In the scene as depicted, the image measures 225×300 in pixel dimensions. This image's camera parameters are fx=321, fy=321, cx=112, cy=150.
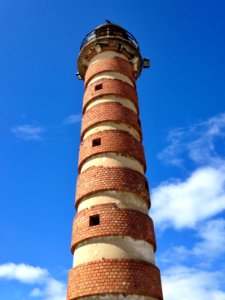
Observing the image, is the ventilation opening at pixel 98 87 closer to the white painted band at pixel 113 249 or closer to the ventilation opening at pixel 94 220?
the ventilation opening at pixel 94 220

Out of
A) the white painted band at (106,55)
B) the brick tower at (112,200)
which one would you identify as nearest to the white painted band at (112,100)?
the brick tower at (112,200)

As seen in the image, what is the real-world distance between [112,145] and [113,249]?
3.76 m

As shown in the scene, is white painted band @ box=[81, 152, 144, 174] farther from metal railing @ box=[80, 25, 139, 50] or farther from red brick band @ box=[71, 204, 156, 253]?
metal railing @ box=[80, 25, 139, 50]

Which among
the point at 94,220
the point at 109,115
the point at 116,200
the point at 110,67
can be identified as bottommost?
the point at 94,220

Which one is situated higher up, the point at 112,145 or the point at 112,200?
the point at 112,145

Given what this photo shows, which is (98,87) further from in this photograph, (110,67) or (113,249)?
(113,249)

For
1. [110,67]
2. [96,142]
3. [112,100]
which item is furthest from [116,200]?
[110,67]

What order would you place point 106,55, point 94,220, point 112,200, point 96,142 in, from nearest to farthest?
point 94,220 → point 112,200 → point 96,142 → point 106,55

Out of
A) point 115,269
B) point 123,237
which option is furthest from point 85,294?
point 123,237

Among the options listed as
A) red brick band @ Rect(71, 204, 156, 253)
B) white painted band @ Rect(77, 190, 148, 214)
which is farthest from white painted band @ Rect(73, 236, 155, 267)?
white painted band @ Rect(77, 190, 148, 214)

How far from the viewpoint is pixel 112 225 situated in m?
9.31

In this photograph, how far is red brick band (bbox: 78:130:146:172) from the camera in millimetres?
11250

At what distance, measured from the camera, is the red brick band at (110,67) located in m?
14.2

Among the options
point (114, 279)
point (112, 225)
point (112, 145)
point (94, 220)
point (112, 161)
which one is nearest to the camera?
point (114, 279)
